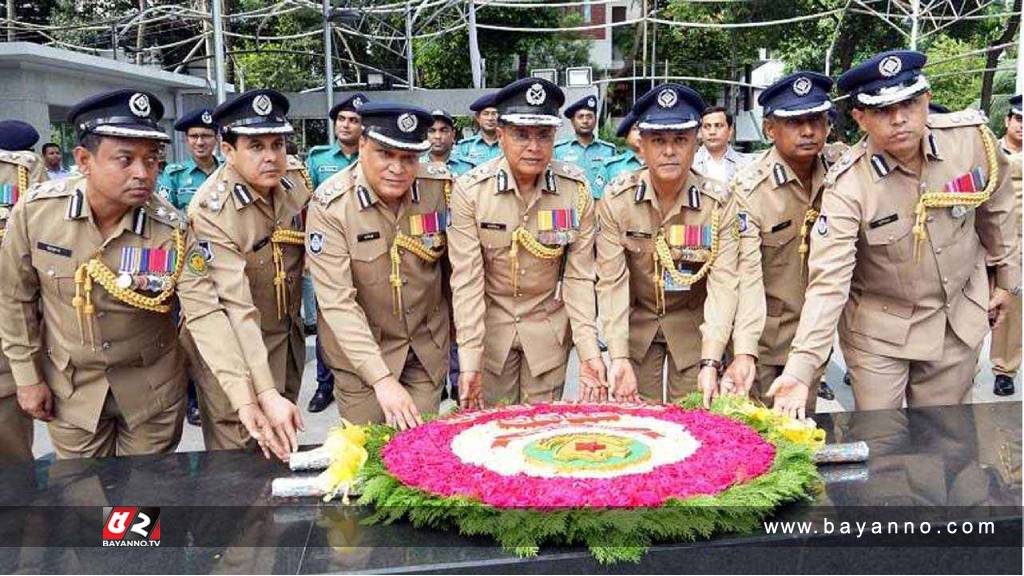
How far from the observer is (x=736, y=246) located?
367cm

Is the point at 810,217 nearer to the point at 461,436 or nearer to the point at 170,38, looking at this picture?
the point at 461,436

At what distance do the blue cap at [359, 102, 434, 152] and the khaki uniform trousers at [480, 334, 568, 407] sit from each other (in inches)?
40.7

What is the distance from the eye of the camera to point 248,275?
3699 mm

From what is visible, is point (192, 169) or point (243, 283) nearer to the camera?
point (243, 283)

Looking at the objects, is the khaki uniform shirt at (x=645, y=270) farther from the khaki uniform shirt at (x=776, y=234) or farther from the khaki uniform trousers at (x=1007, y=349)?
the khaki uniform trousers at (x=1007, y=349)

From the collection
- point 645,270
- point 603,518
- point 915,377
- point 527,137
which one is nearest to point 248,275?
point 527,137

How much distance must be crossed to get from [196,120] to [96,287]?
3029mm

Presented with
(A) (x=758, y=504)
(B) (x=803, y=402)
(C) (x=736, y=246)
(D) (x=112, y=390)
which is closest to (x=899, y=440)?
(B) (x=803, y=402)

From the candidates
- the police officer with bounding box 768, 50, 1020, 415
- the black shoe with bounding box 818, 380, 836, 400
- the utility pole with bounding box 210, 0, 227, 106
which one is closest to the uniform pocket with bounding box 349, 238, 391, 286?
the police officer with bounding box 768, 50, 1020, 415

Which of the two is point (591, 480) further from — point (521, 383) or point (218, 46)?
point (218, 46)

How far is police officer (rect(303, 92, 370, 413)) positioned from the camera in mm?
5836

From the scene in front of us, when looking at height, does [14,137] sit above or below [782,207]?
above

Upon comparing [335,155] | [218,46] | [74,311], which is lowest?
[74,311]

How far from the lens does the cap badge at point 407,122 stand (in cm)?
327
